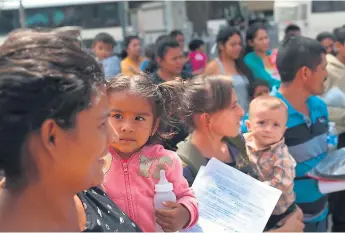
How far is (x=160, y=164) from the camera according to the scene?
62.5 inches

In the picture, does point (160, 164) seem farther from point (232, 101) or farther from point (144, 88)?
point (232, 101)

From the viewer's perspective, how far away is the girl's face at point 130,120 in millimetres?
1584

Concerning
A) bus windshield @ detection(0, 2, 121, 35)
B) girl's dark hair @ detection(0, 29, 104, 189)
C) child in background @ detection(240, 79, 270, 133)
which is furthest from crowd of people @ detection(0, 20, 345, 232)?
bus windshield @ detection(0, 2, 121, 35)

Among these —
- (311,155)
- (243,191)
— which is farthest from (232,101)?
(311,155)

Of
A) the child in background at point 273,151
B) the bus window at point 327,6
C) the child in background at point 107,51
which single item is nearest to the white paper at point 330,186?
the child in background at point 273,151

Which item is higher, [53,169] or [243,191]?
[53,169]

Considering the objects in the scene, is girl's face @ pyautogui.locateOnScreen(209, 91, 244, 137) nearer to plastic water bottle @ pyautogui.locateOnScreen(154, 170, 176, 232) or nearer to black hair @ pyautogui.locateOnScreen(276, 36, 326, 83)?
plastic water bottle @ pyautogui.locateOnScreen(154, 170, 176, 232)

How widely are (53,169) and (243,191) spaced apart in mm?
833

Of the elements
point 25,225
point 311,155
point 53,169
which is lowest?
point 311,155

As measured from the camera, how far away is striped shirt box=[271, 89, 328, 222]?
8.14ft

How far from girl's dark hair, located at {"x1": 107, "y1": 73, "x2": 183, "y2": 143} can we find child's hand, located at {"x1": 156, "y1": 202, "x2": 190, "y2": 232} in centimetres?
30

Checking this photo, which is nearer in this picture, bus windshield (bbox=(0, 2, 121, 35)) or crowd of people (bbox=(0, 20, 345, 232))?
crowd of people (bbox=(0, 20, 345, 232))

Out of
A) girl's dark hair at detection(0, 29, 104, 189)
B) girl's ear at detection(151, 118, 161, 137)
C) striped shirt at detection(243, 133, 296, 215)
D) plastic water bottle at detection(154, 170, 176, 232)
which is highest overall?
girl's dark hair at detection(0, 29, 104, 189)

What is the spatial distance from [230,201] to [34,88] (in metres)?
0.91
